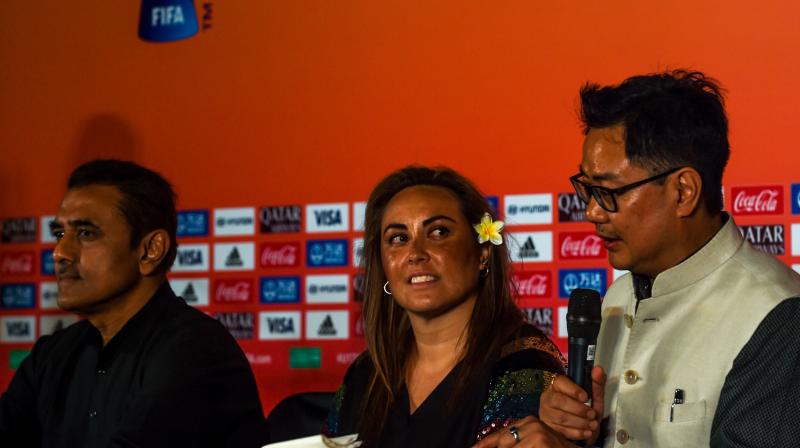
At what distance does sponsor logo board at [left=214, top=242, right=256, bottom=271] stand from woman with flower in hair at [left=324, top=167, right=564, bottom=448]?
1448 millimetres

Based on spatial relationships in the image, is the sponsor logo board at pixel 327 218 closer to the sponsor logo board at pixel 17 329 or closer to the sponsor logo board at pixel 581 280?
the sponsor logo board at pixel 581 280

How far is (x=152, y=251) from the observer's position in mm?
2873

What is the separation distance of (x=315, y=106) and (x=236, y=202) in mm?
494

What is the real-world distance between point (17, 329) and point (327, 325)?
4.58ft

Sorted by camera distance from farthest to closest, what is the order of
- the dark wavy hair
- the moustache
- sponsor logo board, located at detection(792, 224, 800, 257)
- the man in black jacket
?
sponsor logo board, located at detection(792, 224, 800, 257), the moustache, the man in black jacket, the dark wavy hair

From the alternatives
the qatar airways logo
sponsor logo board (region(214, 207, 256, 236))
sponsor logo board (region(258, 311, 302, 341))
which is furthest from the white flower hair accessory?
sponsor logo board (region(214, 207, 256, 236))

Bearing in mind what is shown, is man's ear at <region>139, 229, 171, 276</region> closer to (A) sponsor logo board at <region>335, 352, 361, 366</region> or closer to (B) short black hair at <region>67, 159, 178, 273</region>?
(B) short black hair at <region>67, 159, 178, 273</region>

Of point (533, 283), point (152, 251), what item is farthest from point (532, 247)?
point (152, 251)

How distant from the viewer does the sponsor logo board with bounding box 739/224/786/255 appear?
3285 mm

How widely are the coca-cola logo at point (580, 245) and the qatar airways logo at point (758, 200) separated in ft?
1.51

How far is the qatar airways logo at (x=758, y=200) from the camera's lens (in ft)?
10.8

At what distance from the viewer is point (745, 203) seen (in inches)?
130

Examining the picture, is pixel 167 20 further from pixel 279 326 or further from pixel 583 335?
pixel 583 335

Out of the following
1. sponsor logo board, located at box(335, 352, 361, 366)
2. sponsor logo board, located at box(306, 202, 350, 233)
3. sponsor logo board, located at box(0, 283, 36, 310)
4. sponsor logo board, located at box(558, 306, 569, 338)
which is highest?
sponsor logo board, located at box(306, 202, 350, 233)
